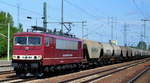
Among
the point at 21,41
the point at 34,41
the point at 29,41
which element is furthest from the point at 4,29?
the point at 34,41

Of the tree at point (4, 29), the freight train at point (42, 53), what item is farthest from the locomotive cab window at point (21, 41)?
the tree at point (4, 29)

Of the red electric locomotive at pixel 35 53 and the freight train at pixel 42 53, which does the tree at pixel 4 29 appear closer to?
the freight train at pixel 42 53

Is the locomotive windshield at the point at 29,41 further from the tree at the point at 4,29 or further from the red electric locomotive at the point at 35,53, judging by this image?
the tree at the point at 4,29

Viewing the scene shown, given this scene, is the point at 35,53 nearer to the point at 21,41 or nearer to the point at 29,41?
the point at 29,41

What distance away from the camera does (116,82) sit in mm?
23422

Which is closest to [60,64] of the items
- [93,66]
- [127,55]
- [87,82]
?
[87,82]

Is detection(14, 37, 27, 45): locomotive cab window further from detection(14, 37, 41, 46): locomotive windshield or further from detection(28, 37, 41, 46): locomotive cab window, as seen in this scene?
detection(28, 37, 41, 46): locomotive cab window

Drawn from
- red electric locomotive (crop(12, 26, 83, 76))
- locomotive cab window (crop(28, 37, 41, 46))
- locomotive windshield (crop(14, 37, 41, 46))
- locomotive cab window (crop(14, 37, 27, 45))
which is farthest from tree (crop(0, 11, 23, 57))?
locomotive cab window (crop(28, 37, 41, 46))

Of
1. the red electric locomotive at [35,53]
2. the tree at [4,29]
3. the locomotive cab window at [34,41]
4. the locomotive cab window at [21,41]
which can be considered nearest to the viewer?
the red electric locomotive at [35,53]

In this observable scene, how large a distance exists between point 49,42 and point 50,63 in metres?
1.55

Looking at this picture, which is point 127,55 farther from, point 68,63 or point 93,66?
point 68,63

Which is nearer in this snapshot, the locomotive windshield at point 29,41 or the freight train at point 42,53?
the freight train at point 42,53

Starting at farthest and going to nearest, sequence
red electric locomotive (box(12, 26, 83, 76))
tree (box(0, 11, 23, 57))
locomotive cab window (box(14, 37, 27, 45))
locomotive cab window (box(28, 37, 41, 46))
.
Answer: tree (box(0, 11, 23, 57))
locomotive cab window (box(14, 37, 27, 45))
locomotive cab window (box(28, 37, 41, 46))
red electric locomotive (box(12, 26, 83, 76))

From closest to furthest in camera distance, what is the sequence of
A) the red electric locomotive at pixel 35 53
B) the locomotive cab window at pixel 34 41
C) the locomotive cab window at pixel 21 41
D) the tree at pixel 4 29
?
1. the red electric locomotive at pixel 35 53
2. the locomotive cab window at pixel 34 41
3. the locomotive cab window at pixel 21 41
4. the tree at pixel 4 29
